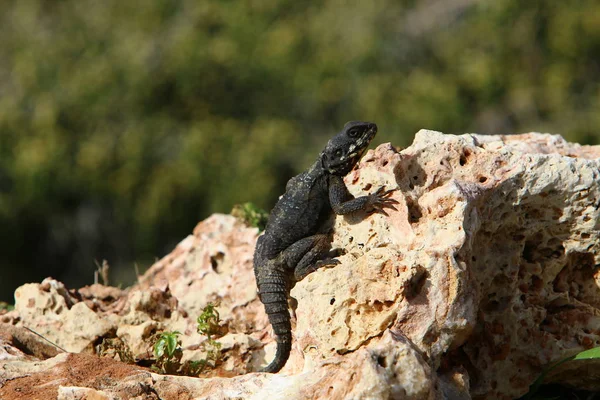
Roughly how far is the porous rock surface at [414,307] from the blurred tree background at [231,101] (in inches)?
402

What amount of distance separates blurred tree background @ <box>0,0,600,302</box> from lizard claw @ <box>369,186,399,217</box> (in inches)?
432

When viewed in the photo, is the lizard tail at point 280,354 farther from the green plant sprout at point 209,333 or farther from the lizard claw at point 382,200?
the lizard claw at point 382,200

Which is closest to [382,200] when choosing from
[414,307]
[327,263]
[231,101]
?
[327,263]

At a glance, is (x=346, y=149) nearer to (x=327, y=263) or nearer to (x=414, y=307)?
(x=327, y=263)

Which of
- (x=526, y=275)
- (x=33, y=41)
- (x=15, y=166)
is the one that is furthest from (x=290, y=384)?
(x=33, y=41)

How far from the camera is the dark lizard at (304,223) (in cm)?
515

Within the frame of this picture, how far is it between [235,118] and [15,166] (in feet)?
18.6

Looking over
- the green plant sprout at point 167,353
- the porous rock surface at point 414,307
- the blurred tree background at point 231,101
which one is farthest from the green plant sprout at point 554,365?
the blurred tree background at point 231,101

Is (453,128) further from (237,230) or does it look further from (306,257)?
(306,257)

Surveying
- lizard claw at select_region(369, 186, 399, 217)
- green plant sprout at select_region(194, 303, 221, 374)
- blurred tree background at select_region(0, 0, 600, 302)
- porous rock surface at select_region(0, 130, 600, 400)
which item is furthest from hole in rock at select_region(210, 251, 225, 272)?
blurred tree background at select_region(0, 0, 600, 302)

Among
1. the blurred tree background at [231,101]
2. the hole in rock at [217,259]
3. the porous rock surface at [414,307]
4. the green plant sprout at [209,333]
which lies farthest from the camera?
the blurred tree background at [231,101]

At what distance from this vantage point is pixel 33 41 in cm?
2533

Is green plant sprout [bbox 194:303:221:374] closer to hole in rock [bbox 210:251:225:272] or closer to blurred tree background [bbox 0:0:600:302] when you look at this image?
hole in rock [bbox 210:251:225:272]

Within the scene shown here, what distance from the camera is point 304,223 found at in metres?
5.57
